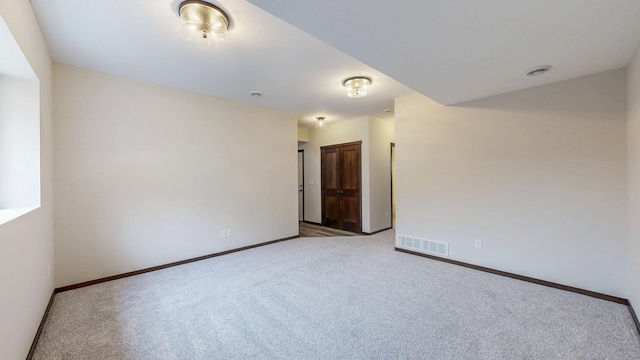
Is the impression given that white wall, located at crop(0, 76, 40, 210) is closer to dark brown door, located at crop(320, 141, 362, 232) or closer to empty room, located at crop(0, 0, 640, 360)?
empty room, located at crop(0, 0, 640, 360)

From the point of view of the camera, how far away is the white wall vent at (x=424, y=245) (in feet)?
12.0

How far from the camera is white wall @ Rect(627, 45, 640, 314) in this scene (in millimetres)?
2084

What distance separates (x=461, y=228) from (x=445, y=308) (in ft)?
5.01

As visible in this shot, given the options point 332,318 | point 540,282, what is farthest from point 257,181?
point 540,282

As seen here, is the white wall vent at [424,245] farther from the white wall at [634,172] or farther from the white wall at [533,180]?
the white wall at [634,172]

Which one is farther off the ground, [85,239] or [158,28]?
[158,28]

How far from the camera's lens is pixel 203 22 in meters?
1.97

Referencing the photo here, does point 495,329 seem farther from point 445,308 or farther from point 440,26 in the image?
point 440,26

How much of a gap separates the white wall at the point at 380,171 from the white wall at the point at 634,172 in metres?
3.54

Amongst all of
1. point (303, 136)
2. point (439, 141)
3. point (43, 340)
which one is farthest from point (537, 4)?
point (303, 136)

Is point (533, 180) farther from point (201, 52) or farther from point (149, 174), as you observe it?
point (149, 174)

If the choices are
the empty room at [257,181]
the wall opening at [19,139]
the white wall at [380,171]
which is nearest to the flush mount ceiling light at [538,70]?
the empty room at [257,181]

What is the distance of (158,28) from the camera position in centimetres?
215

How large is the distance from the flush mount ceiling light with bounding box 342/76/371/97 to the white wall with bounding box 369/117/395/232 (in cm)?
192
